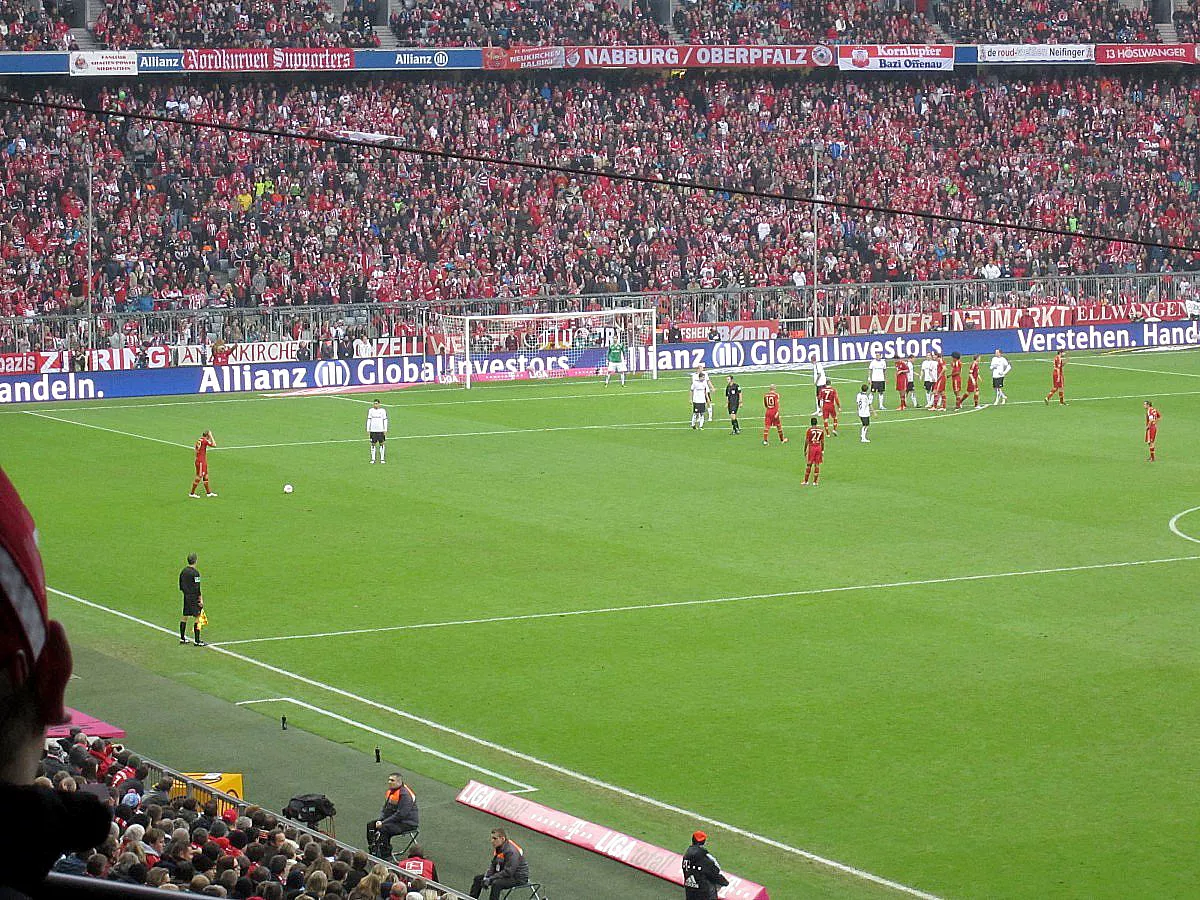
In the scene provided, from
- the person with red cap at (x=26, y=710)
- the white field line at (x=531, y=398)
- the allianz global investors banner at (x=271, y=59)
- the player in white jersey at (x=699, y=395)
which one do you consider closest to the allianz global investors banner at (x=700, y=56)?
the allianz global investors banner at (x=271, y=59)

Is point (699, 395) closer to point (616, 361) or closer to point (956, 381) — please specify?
point (956, 381)

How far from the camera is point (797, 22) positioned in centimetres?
7306

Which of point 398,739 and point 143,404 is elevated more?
point 143,404

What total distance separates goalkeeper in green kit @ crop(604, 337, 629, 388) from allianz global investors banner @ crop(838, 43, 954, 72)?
19.6 meters

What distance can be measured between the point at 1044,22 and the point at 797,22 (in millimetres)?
10933

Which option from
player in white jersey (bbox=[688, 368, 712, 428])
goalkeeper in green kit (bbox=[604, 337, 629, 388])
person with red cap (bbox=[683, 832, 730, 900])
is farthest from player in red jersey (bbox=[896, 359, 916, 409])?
person with red cap (bbox=[683, 832, 730, 900])

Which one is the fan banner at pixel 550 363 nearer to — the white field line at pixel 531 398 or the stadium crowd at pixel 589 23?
the white field line at pixel 531 398

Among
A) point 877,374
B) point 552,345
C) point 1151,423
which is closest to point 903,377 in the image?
point 877,374

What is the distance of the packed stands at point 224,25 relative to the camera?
205 ft

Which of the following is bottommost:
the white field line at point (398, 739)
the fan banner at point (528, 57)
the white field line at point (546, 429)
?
the white field line at point (398, 739)

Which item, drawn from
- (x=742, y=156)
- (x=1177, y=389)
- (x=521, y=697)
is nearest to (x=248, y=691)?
(x=521, y=697)

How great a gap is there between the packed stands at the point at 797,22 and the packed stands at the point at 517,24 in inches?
77.4

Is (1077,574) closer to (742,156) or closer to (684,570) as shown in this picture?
(684,570)

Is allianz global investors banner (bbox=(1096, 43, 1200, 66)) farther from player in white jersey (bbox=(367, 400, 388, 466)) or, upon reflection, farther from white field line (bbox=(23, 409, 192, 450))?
white field line (bbox=(23, 409, 192, 450))
